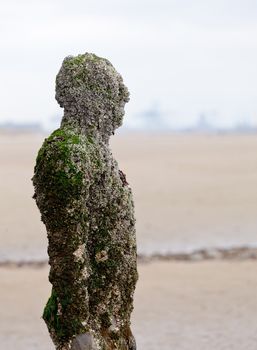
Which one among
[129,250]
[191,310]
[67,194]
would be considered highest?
[67,194]

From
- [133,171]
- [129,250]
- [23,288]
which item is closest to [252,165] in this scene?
[133,171]

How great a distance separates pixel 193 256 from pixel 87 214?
50.3 ft

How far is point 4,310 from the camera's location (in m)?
18.0

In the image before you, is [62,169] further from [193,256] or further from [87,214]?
[193,256]

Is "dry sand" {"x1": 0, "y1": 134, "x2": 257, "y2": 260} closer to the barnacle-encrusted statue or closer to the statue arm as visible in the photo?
the barnacle-encrusted statue

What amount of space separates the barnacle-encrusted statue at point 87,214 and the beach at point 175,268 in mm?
7162

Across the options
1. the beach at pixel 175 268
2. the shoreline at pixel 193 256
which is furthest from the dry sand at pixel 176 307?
the shoreline at pixel 193 256

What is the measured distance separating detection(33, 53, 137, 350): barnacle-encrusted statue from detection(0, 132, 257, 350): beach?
23.5 ft

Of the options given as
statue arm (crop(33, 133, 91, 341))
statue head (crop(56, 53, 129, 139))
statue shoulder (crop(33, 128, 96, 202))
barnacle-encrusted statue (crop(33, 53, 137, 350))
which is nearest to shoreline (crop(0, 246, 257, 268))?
barnacle-encrusted statue (crop(33, 53, 137, 350))

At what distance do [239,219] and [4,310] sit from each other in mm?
12752

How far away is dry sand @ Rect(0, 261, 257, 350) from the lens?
1558 centimetres

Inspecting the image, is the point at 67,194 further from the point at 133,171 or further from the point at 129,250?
the point at 133,171

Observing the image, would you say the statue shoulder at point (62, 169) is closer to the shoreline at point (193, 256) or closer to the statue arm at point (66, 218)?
the statue arm at point (66, 218)

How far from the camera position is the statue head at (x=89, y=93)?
322 inches
